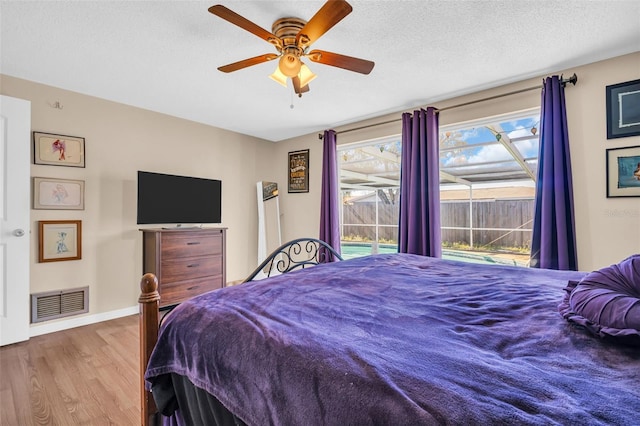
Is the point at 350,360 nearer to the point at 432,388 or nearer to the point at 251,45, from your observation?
the point at 432,388

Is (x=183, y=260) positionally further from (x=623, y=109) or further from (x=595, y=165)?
(x=623, y=109)

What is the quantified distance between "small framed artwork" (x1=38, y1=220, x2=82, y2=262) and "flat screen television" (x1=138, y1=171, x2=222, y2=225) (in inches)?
23.2

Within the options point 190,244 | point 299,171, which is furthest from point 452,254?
point 190,244

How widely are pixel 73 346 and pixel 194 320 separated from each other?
241cm

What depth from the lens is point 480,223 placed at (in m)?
3.74

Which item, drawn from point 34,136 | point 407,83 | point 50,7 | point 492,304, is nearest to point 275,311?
point 492,304

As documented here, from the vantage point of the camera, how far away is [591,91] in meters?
2.45

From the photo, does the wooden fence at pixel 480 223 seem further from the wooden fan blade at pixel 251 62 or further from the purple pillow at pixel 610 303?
the wooden fan blade at pixel 251 62

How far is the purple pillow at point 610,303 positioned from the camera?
808 mm

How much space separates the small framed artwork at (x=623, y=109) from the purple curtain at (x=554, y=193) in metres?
0.28

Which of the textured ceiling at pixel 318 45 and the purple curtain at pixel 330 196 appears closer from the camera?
the textured ceiling at pixel 318 45

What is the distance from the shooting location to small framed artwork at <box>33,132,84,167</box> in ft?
9.46

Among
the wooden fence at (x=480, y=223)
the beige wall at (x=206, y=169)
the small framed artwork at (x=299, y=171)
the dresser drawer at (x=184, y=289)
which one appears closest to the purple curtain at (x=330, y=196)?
the beige wall at (x=206, y=169)

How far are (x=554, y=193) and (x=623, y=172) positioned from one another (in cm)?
46
